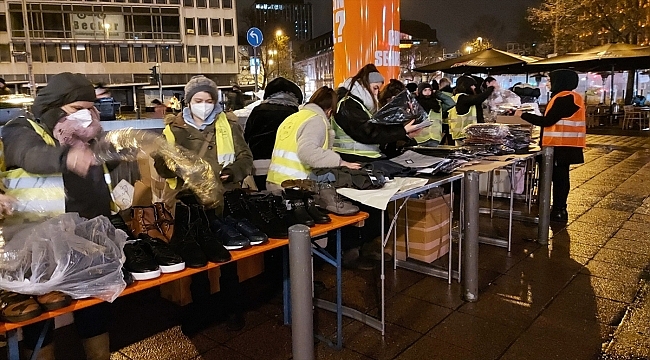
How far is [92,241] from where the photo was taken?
2.14 metres

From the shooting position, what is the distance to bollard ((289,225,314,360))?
86.1 inches

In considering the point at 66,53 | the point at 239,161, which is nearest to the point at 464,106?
the point at 239,161

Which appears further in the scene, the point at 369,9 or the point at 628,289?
the point at 369,9

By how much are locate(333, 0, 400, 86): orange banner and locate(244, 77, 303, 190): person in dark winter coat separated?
177cm

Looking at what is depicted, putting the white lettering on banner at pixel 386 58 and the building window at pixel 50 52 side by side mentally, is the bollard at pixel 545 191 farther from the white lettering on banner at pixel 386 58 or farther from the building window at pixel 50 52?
the building window at pixel 50 52

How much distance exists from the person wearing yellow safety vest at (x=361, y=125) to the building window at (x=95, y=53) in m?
42.5

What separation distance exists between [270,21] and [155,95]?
12.8 meters

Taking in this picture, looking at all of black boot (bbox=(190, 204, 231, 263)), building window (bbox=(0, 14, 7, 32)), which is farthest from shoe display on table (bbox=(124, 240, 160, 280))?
building window (bbox=(0, 14, 7, 32))

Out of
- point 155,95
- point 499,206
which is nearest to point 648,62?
point 499,206

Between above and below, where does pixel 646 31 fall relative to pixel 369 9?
above

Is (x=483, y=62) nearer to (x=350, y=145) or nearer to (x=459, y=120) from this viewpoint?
(x=459, y=120)

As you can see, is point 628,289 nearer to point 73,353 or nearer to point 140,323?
point 140,323

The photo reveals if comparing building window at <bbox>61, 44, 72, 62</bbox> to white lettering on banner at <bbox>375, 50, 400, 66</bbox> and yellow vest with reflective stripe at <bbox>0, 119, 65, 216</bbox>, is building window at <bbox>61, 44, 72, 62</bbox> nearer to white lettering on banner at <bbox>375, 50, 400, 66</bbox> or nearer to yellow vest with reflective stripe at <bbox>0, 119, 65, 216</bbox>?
white lettering on banner at <bbox>375, 50, 400, 66</bbox>

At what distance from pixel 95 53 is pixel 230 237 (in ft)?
145
